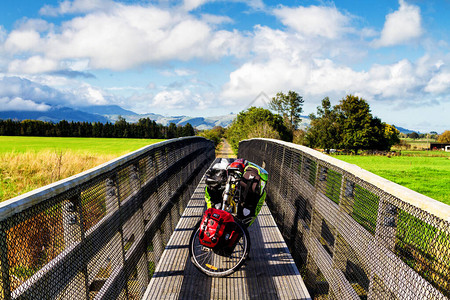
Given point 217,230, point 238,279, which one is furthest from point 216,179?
point 238,279

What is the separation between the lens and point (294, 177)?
3928 millimetres

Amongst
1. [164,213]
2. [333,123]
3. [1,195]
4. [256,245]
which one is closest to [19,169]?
[1,195]

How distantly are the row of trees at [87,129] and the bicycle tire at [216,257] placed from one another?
93173 mm

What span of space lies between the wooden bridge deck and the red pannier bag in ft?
1.38

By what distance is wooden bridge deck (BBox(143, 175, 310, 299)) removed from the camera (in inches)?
114

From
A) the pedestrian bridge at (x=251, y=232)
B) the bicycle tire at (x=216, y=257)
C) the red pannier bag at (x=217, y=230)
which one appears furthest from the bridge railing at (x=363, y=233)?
the red pannier bag at (x=217, y=230)

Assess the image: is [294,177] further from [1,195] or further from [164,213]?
[1,195]

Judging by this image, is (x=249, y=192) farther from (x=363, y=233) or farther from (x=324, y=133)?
(x=324, y=133)

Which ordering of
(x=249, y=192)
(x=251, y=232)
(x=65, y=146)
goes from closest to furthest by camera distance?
(x=249, y=192), (x=251, y=232), (x=65, y=146)

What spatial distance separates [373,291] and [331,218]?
800 mm

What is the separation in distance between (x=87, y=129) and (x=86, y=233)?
326 feet

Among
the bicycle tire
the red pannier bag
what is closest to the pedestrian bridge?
the bicycle tire

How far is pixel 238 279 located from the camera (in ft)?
10.5

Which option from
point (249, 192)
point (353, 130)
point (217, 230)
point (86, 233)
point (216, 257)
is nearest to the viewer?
point (86, 233)
